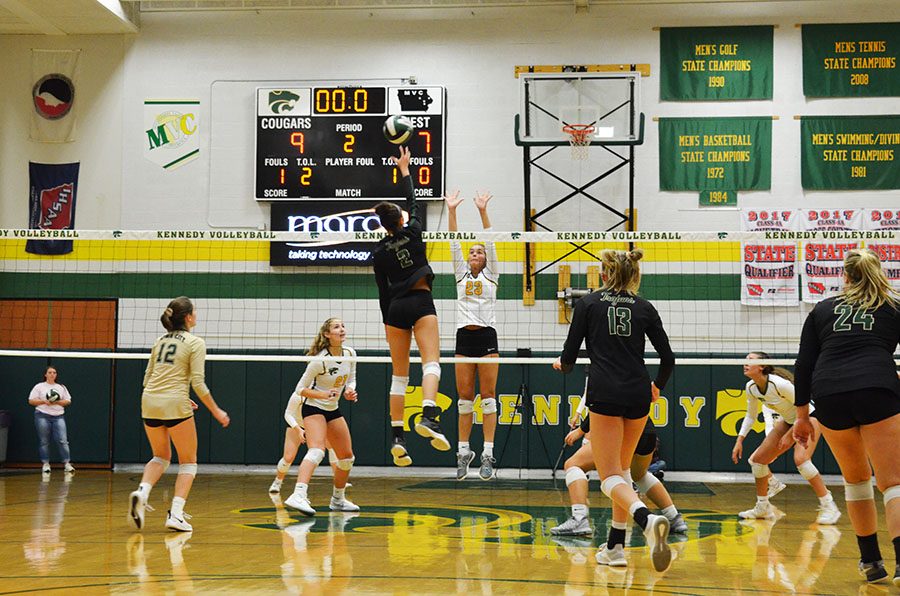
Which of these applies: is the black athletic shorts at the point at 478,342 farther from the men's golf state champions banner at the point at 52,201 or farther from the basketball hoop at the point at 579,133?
the men's golf state champions banner at the point at 52,201

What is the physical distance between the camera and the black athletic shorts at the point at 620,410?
247 inches

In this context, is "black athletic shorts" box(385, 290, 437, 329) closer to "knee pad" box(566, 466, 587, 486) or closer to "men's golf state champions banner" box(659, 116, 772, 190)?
"knee pad" box(566, 466, 587, 486)

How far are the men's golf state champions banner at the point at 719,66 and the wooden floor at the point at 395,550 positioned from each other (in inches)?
269

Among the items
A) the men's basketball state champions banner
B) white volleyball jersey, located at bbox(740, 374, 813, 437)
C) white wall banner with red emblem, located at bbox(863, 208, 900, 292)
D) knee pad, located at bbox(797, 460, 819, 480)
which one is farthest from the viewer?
the men's basketball state champions banner

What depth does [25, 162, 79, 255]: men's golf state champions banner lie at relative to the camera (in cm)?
1630

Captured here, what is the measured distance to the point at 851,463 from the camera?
19.5 feet

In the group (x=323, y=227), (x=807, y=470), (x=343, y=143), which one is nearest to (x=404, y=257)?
(x=807, y=470)

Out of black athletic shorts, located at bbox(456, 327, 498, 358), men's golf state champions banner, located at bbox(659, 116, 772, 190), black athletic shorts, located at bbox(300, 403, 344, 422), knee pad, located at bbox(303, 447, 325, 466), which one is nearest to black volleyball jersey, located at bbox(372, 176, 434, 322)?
black athletic shorts, located at bbox(300, 403, 344, 422)

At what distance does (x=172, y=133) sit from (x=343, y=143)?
9.79ft

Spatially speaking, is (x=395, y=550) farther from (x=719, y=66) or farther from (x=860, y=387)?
(x=719, y=66)

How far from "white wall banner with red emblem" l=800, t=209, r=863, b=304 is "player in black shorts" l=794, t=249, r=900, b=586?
9533 mm

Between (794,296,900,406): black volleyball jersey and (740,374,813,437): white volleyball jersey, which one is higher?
(794,296,900,406): black volleyball jersey

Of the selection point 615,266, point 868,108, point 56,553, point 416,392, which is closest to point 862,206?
point 868,108

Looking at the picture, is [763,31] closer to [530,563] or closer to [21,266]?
[530,563]
